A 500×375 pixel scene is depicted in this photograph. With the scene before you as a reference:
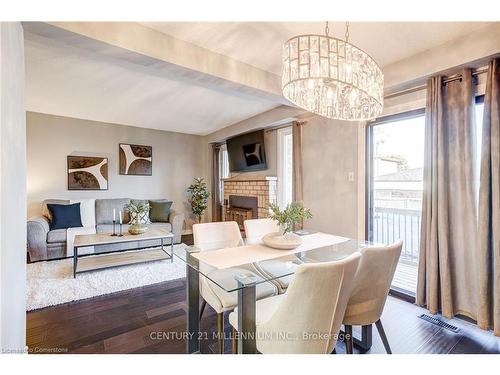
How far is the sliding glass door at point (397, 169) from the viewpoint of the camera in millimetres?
2621

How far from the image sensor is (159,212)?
15.5 ft

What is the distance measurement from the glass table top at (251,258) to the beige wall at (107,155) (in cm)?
383

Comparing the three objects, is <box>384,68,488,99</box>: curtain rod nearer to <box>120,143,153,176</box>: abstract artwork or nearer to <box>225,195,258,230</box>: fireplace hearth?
<box>225,195,258,230</box>: fireplace hearth

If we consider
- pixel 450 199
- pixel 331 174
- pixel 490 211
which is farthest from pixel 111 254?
pixel 490 211

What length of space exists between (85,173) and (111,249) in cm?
175

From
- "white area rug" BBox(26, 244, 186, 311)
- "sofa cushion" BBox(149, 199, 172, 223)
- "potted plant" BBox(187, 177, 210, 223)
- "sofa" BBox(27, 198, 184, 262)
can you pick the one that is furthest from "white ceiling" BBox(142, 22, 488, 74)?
"potted plant" BBox(187, 177, 210, 223)

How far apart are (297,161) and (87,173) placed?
397 centimetres

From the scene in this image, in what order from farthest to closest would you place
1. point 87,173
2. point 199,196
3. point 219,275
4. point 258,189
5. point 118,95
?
point 199,196, point 87,173, point 258,189, point 118,95, point 219,275

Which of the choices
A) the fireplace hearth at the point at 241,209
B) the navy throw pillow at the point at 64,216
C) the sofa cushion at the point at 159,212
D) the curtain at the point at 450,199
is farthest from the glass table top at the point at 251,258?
the navy throw pillow at the point at 64,216

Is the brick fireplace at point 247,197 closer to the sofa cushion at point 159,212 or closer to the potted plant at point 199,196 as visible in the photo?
the potted plant at point 199,196

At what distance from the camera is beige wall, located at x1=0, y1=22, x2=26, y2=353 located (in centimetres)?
109

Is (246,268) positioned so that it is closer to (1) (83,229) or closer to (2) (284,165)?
(2) (284,165)

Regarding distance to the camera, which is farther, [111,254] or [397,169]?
[111,254]

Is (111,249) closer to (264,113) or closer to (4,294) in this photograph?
(4,294)
